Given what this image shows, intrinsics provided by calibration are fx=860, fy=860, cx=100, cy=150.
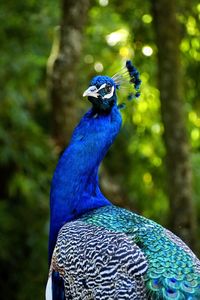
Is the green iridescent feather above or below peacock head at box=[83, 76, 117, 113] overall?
below

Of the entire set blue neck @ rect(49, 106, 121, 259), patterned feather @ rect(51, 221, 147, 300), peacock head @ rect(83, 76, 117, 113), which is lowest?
patterned feather @ rect(51, 221, 147, 300)

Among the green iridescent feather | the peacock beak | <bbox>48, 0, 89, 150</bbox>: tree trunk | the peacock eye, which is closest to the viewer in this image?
the green iridescent feather

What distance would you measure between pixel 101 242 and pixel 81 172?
691mm

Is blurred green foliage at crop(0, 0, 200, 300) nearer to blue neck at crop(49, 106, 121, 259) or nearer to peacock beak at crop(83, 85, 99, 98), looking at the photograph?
blue neck at crop(49, 106, 121, 259)

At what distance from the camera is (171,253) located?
3355 millimetres

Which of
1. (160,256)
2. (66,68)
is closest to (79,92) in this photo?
(66,68)

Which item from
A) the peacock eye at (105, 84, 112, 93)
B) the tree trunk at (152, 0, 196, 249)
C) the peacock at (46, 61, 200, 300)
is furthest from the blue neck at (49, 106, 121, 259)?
the tree trunk at (152, 0, 196, 249)

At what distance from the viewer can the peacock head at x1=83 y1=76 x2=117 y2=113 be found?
397cm

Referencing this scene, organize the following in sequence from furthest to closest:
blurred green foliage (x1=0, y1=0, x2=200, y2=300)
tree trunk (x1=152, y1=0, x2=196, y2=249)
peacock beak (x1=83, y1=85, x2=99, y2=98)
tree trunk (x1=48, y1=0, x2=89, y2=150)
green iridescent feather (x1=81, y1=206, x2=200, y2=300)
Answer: blurred green foliage (x1=0, y1=0, x2=200, y2=300)
tree trunk (x1=152, y1=0, x2=196, y2=249)
tree trunk (x1=48, y1=0, x2=89, y2=150)
peacock beak (x1=83, y1=85, x2=99, y2=98)
green iridescent feather (x1=81, y1=206, x2=200, y2=300)

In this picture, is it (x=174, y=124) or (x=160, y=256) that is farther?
(x=174, y=124)

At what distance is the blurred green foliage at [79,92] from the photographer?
21.2 ft

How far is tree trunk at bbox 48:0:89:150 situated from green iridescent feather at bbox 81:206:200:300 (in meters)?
1.53

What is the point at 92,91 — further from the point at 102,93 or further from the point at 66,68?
the point at 66,68

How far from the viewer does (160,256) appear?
3.29 meters
